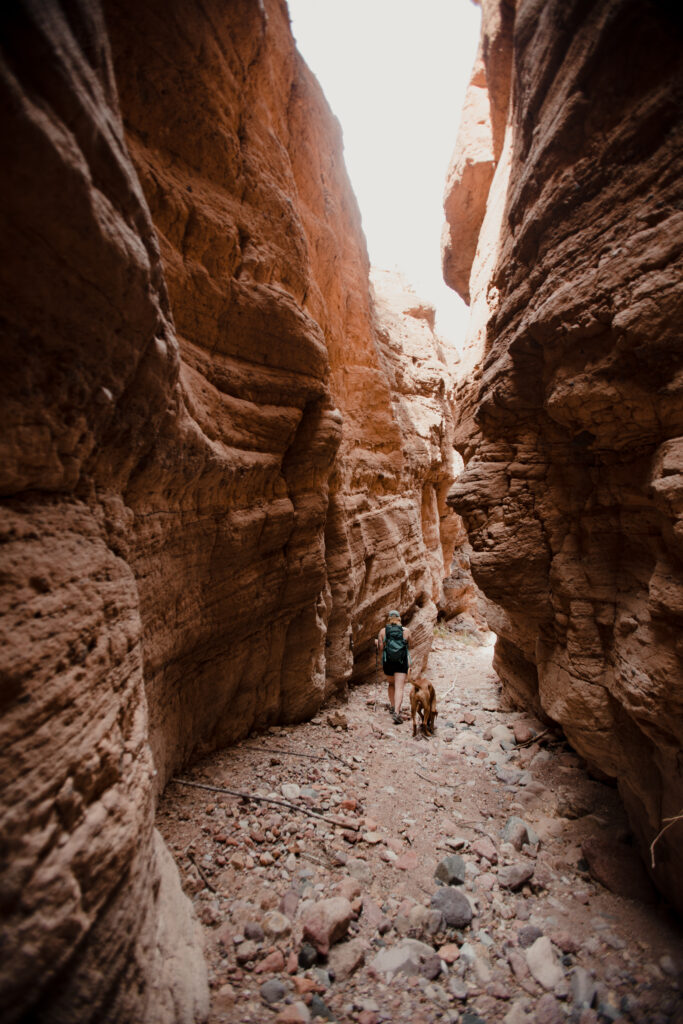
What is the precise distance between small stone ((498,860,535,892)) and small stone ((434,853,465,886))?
0.32 meters

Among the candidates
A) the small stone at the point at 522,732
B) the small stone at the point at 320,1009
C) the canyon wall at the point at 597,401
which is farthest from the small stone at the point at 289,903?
the small stone at the point at 522,732

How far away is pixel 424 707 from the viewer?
218 inches

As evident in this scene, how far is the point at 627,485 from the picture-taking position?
3299 mm

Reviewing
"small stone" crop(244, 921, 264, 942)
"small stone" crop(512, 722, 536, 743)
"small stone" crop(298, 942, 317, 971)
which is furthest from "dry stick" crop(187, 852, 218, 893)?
"small stone" crop(512, 722, 536, 743)

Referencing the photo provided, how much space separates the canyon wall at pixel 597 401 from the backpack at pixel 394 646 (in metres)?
2.19

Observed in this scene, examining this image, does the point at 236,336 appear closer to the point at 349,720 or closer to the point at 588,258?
the point at 588,258

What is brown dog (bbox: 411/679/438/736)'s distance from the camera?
18.2 feet

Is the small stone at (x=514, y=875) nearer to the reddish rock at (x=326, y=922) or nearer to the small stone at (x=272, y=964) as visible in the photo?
the reddish rock at (x=326, y=922)

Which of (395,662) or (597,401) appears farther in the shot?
(395,662)

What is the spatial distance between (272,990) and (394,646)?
4.43 m

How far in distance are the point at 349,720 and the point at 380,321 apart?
28.9ft

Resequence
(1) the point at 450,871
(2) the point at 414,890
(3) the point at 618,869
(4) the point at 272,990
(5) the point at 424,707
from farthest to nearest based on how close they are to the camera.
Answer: (5) the point at 424,707, (3) the point at 618,869, (1) the point at 450,871, (2) the point at 414,890, (4) the point at 272,990

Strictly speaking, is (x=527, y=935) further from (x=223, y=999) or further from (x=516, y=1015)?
(x=223, y=999)

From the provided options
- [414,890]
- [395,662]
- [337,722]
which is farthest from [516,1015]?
[395,662]
